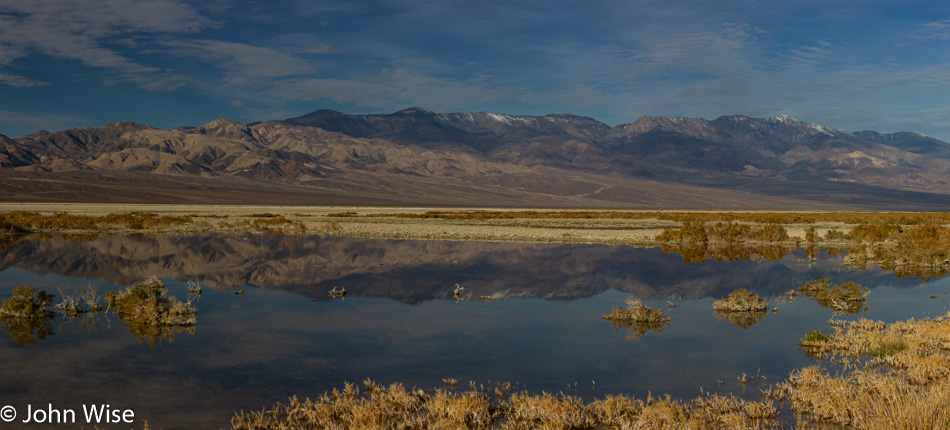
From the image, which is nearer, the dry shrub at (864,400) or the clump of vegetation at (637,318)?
the dry shrub at (864,400)

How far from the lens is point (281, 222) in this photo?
50.9 meters

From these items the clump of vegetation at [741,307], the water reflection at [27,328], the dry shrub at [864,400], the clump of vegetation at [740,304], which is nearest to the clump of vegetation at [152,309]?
the water reflection at [27,328]

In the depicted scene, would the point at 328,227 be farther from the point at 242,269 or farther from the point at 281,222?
the point at 242,269

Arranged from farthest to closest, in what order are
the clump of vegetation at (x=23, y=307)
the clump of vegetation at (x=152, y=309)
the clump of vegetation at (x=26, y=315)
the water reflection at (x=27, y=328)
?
the clump of vegetation at (x=23, y=307) < the clump of vegetation at (x=152, y=309) < the clump of vegetation at (x=26, y=315) < the water reflection at (x=27, y=328)

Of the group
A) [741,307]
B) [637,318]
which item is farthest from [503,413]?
[741,307]

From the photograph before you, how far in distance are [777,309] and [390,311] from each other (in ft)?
31.1

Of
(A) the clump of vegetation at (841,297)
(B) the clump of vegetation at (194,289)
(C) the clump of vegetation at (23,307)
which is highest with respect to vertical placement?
(A) the clump of vegetation at (841,297)

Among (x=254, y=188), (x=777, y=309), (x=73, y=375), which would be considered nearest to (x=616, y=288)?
(x=777, y=309)

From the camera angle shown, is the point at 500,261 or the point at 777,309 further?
the point at 500,261

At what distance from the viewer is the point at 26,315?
1420 cm

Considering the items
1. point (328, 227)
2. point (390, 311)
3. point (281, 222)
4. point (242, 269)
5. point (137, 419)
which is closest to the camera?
point (137, 419)

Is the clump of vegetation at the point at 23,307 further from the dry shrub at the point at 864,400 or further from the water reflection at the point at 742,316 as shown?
the water reflection at the point at 742,316

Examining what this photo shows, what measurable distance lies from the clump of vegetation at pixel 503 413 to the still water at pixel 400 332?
69 centimetres

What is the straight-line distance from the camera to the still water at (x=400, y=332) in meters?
9.57
